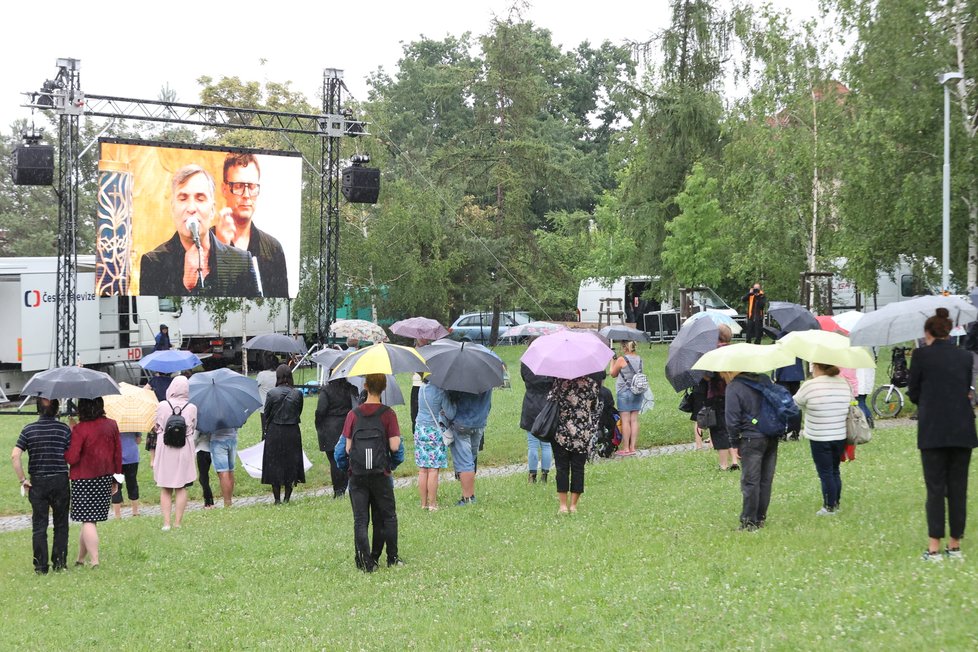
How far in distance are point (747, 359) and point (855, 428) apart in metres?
1.27

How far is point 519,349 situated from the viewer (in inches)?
1602

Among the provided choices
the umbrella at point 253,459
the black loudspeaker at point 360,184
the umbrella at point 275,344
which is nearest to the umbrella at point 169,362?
the umbrella at point 275,344

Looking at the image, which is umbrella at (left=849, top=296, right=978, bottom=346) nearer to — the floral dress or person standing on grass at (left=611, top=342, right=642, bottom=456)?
the floral dress

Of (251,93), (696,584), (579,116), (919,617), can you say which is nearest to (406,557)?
(696,584)

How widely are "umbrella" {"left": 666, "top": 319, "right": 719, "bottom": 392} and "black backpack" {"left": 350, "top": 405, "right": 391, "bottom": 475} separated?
223 inches

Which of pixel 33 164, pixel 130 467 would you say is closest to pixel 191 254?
pixel 33 164

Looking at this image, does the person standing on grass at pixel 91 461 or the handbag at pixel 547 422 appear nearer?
the person standing on grass at pixel 91 461

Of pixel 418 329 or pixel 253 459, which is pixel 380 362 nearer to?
pixel 253 459

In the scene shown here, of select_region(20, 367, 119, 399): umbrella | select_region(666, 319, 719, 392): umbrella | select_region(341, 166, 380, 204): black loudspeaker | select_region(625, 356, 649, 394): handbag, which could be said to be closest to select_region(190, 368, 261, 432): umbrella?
select_region(20, 367, 119, 399): umbrella

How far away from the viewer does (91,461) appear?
34.5ft

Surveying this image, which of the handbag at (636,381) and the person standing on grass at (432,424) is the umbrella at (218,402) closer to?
the person standing on grass at (432,424)

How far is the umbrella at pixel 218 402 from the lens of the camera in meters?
13.9

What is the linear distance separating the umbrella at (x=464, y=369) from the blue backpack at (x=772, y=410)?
2903mm

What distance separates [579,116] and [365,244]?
36.3 metres
